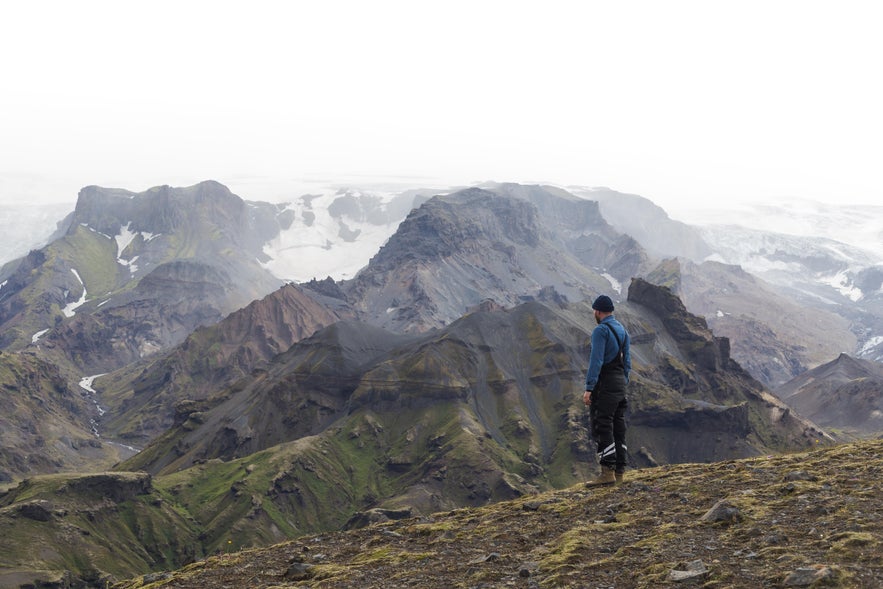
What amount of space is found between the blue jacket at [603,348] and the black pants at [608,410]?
594mm

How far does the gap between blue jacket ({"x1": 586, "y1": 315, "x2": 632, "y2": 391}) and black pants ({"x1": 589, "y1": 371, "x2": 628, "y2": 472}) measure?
0.59 metres

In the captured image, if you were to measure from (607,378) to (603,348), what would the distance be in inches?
54.5

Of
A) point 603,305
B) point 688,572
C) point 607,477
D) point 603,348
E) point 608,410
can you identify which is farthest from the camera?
point 607,477

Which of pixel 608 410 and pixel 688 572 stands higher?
pixel 608 410

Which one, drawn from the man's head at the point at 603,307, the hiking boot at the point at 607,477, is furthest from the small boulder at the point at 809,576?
the hiking boot at the point at 607,477

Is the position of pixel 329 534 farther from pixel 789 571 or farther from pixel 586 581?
pixel 789 571

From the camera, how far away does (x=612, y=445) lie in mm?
29578

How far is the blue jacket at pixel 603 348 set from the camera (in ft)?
91.1

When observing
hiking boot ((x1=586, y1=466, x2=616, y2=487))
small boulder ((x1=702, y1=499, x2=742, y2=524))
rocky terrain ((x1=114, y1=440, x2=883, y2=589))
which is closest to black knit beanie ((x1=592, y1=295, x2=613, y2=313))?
hiking boot ((x1=586, y1=466, x2=616, y2=487))

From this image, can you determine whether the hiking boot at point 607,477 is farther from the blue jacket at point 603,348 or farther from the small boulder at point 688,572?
the small boulder at point 688,572

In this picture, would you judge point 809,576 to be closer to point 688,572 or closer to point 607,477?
point 688,572

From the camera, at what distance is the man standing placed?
1103 inches

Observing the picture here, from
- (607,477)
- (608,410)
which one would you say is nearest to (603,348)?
(608,410)

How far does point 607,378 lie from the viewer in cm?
2873
